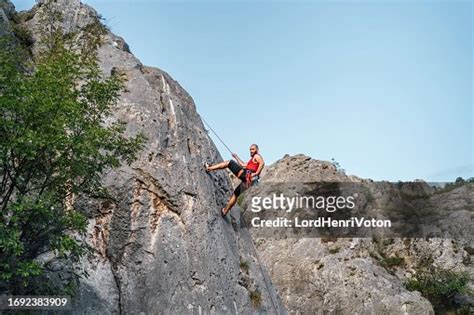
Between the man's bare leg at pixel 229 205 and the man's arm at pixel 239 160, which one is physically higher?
the man's arm at pixel 239 160

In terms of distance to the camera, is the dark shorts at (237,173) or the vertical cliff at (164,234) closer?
the vertical cliff at (164,234)

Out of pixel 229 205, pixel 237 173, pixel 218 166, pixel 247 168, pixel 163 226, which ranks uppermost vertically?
pixel 218 166

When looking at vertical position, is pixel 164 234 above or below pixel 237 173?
below

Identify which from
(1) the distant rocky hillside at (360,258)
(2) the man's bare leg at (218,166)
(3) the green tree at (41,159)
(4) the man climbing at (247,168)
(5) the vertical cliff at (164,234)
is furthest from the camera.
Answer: (1) the distant rocky hillside at (360,258)

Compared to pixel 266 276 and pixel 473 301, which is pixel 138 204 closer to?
pixel 266 276

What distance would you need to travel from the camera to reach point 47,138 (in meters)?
13.0

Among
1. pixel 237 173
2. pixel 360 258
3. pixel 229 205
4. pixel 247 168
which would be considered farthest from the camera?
pixel 360 258

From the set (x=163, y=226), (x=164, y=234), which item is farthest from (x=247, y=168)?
(x=164, y=234)

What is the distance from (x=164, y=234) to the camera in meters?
18.6

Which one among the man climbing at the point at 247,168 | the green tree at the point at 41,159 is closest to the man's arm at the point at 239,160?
the man climbing at the point at 247,168

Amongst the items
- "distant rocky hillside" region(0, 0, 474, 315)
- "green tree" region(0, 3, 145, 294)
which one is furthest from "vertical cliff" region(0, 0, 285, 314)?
"green tree" region(0, 3, 145, 294)

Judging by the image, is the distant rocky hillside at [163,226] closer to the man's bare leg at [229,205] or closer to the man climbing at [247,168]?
the man's bare leg at [229,205]

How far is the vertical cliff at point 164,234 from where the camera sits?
58.2ft

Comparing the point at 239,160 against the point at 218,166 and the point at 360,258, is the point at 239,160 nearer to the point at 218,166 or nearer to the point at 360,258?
the point at 218,166
